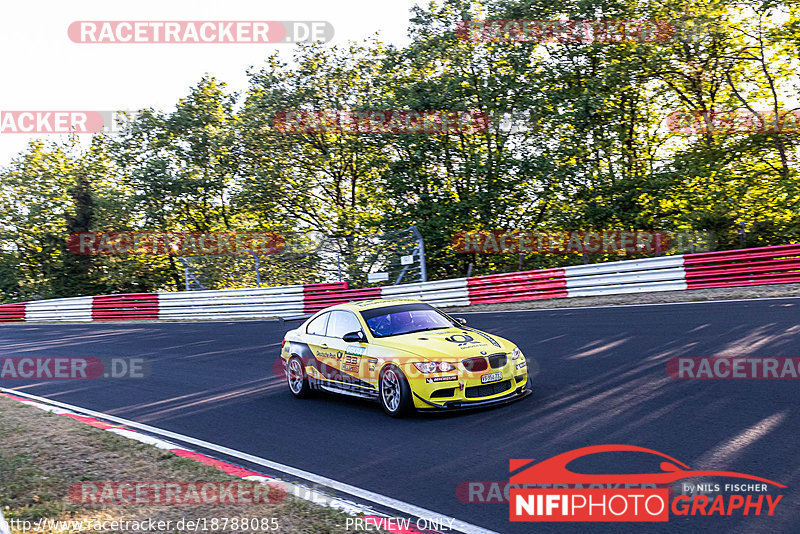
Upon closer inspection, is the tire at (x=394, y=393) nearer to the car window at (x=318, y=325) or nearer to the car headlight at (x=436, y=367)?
the car headlight at (x=436, y=367)

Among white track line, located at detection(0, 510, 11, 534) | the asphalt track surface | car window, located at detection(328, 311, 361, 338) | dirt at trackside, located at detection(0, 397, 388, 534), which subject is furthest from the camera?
car window, located at detection(328, 311, 361, 338)

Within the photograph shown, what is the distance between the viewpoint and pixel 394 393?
867 centimetres

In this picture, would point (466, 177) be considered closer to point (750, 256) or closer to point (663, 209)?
point (663, 209)

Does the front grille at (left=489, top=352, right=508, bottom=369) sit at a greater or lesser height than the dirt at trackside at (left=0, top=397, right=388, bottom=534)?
greater

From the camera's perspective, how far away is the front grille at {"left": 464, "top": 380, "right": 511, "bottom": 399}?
8305mm

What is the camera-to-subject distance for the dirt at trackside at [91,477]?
525 centimetres

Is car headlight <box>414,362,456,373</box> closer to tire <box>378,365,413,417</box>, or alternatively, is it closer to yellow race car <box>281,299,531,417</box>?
yellow race car <box>281,299,531,417</box>

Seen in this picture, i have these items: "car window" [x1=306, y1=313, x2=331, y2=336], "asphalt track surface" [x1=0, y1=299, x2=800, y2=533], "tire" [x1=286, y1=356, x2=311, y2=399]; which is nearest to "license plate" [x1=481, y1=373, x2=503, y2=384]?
"asphalt track surface" [x1=0, y1=299, x2=800, y2=533]

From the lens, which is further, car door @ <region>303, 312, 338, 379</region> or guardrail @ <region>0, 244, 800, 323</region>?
guardrail @ <region>0, 244, 800, 323</region>

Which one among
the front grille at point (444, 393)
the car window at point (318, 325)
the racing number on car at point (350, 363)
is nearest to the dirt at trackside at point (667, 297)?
the car window at point (318, 325)

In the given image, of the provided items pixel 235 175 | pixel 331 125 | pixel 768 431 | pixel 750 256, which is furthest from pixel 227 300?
pixel 768 431

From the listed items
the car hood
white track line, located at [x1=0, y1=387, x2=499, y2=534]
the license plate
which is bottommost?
white track line, located at [x1=0, y1=387, x2=499, y2=534]

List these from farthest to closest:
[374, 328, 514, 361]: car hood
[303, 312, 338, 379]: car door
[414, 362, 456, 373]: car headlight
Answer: [303, 312, 338, 379]: car door < [374, 328, 514, 361]: car hood < [414, 362, 456, 373]: car headlight

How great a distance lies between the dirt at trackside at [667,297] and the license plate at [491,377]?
31.1 feet
